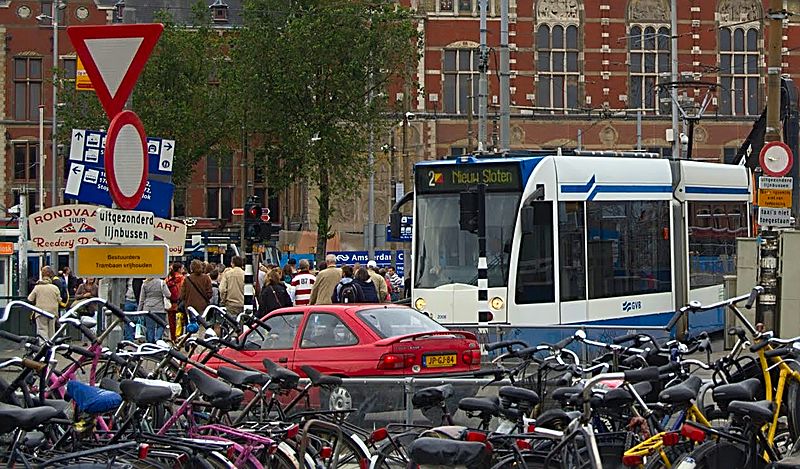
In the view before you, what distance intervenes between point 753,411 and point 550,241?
43.3 ft

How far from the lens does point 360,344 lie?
46.2 ft

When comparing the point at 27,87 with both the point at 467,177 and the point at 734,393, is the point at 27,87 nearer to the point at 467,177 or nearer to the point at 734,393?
the point at 467,177

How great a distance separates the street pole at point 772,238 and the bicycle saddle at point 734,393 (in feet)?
36.2

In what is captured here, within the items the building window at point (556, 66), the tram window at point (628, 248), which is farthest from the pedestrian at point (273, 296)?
the building window at point (556, 66)

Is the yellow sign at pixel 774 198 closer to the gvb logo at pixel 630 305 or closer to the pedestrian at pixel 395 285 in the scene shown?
the gvb logo at pixel 630 305

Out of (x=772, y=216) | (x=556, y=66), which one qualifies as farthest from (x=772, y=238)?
(x=556, y=66)

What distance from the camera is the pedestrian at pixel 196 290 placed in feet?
75.4

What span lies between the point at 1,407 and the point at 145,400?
73 cm

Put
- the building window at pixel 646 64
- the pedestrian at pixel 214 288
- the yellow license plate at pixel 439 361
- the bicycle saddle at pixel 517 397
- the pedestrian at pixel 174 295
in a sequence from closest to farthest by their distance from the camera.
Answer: the bicycle saddle at pixel 517 397 → the yellow license plate at pixel 439 361 → the pedestrian at pixel 174 295 → the pedestrian at pixel 214 288 → the building window at pixel 646 64

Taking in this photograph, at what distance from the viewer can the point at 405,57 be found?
41031 mm

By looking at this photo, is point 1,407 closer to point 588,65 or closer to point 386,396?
point 386,396

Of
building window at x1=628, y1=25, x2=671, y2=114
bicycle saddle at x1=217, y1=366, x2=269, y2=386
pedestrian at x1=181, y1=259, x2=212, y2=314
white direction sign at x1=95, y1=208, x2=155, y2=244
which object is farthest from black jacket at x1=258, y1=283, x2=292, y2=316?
building window at x1=628, y1=25, x2=671, y2=114

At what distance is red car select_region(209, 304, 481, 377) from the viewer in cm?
Result: 1397

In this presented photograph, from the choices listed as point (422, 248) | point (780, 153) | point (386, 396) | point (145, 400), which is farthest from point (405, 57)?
point (145, 400)
